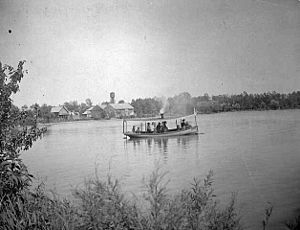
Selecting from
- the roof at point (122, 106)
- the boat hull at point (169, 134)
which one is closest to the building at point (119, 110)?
the roof at point (122, 106)

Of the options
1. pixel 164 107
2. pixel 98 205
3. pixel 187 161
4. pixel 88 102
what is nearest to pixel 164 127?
pixel 164 107

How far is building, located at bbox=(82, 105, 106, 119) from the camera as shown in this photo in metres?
2.22

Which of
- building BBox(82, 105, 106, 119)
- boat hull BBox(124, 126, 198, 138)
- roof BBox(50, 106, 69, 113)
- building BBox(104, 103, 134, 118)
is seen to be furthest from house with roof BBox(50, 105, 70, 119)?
boat hull BBox(124, 126, 198, 138)

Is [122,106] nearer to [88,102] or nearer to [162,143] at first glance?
[88,102]

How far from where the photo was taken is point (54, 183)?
210 centimetres

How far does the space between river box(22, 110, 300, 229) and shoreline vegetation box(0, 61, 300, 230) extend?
0.19 ft

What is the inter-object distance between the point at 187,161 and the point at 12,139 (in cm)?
112

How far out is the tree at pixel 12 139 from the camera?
7.01ft

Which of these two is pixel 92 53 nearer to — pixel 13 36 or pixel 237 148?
pixel 13 36

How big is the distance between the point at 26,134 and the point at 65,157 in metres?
0.32

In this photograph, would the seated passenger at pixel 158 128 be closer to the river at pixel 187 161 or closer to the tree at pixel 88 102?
the river at pixel 187 161

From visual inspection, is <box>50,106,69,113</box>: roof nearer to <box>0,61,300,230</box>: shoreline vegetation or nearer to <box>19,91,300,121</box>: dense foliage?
<box>19,91,300,121</box>: dense foliage

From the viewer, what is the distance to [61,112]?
2.27 meters

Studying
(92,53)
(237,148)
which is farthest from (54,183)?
(237,148)
